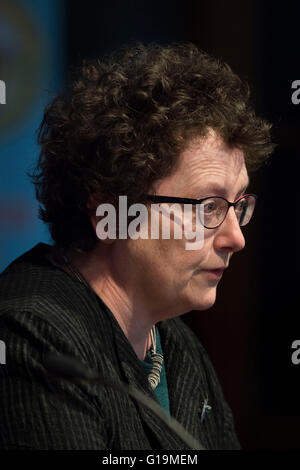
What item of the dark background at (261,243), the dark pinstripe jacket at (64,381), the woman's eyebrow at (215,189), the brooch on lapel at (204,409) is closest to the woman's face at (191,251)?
the woman's eyebrow at (215,189)

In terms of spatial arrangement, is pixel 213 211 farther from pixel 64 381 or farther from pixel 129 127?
pixel 64 381

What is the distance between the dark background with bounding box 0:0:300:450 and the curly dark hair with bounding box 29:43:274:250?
A: 1356 millimetres

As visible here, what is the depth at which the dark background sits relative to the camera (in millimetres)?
3178

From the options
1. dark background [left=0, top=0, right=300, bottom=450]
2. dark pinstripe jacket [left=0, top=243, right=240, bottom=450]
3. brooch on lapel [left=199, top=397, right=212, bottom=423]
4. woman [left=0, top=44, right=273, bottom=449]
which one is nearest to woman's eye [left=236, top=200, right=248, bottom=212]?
woman [left=0, top=44, right=273, bottom=449]

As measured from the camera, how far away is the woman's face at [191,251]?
1.67 m

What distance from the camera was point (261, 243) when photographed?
330 cm

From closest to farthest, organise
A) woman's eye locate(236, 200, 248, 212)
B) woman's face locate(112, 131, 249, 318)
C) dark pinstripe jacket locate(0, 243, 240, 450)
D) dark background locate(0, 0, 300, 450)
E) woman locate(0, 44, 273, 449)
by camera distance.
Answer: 1. dark pinstripe jacket locate(0, 243, 240, 450)
2. woman locate(0, 44, 273, 449)
3. woman's face locate(112, 131, 249, 318)
4. woman's eye locate(236, 200, 248, 212)
5. dark background locate(0, 0, 300, 450)

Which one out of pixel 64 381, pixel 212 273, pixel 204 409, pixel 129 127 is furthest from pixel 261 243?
pixel 64 381

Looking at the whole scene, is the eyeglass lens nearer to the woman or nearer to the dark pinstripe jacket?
the woman

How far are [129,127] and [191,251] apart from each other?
32cm

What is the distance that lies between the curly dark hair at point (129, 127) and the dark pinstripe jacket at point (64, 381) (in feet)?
0.53

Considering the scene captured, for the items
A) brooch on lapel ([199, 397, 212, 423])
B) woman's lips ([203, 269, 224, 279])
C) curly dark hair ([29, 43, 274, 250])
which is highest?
curly dark hair ([29, 43, 274, 250])
